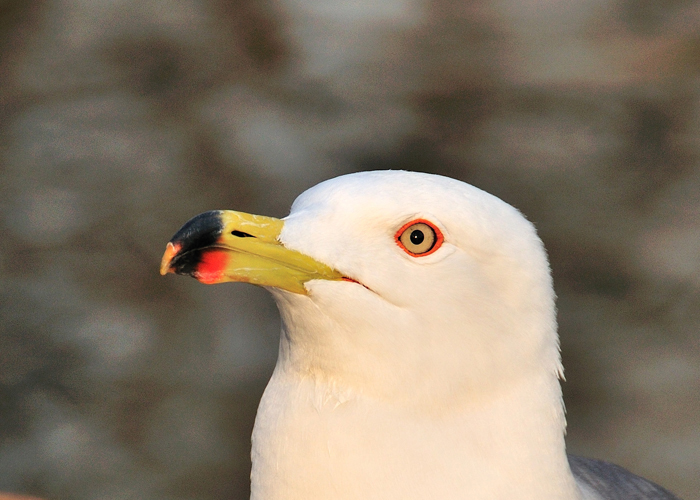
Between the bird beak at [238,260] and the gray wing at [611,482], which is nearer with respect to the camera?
the bird beak at [238,260]

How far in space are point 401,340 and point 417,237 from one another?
8.0 inches

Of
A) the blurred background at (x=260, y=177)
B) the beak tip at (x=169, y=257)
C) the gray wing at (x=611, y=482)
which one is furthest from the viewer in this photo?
the blurred background at (x=260, y=177)

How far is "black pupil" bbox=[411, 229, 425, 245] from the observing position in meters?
1.58

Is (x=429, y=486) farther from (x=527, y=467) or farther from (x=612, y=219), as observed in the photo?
(x=612, y=219)

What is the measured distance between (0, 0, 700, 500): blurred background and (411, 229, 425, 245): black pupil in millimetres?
2339

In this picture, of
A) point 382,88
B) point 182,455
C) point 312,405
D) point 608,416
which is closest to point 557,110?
point 382,88

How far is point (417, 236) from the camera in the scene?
1.58 m

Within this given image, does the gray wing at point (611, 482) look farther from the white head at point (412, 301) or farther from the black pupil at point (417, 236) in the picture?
the black pupil at point (417, 236)

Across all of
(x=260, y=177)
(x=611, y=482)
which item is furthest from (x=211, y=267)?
(x=260, y=177)

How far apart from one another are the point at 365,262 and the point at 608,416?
2.83 meters

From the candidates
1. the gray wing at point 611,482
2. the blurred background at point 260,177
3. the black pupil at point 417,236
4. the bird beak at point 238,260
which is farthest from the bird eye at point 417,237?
the blurred background at point 260,177

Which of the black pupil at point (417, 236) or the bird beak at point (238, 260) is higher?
the black pupil at point (417, 236)

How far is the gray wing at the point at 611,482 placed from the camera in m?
2.29

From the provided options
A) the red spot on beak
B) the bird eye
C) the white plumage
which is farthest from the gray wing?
the red spot on beak
